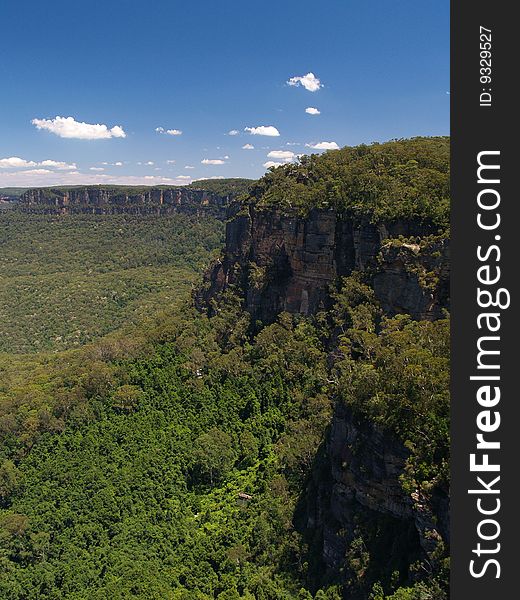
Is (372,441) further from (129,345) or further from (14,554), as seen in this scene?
(129,345)

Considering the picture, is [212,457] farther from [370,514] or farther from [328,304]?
[370,514]

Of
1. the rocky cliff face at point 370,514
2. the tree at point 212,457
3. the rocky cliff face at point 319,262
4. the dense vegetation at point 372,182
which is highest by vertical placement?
the dense vegetation at point 372,182

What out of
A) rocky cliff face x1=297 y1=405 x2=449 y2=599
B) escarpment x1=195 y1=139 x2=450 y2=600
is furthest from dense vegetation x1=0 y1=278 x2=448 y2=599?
rocky cliff face x1=297 y1=405 x2=449 y2=599

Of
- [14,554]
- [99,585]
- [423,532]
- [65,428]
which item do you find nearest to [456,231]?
[423,532]

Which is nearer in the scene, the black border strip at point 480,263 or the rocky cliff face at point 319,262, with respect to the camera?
the black border strip at point 480,263

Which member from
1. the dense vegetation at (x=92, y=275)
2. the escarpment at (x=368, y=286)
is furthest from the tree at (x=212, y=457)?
the dense vegetation at (x=92, y=275)

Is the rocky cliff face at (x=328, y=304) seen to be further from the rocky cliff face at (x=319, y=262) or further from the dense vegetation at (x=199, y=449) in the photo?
the dense vegetation at (x=199, y=449)
